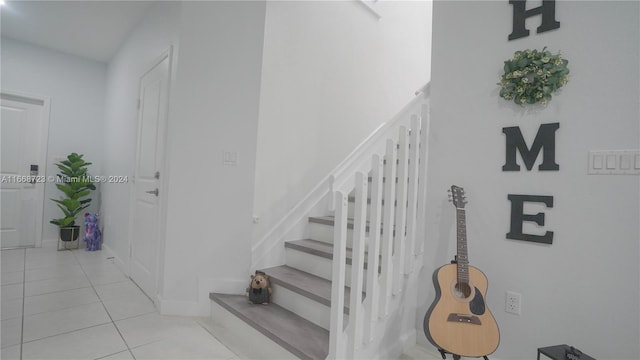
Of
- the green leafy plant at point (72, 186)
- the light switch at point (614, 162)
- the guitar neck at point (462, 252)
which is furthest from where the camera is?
the green leafy plant at point (72, 186)

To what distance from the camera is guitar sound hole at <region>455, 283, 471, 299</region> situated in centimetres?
152

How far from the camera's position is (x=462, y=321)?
144cm

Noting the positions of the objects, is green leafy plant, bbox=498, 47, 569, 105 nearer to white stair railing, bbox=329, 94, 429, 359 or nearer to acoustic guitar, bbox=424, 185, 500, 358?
white stair railing, bbox=329, 94, 429, 359

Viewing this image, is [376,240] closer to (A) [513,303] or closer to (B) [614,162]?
(A) [513,303]

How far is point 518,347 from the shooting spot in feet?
5.24

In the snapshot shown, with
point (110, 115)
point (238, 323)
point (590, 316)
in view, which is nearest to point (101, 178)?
point (110, 115)

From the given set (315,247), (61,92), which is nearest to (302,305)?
(315,247)

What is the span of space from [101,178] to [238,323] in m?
3.79

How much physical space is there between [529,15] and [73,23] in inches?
176

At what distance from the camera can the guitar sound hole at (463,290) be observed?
4.97ft

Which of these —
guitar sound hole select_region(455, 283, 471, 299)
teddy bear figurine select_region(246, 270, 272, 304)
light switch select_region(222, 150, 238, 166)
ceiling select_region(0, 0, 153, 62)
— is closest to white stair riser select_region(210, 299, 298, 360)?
teddy bear figurine select_region(246, 270, 272, 304)

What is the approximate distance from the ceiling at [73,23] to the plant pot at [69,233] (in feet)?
8.11

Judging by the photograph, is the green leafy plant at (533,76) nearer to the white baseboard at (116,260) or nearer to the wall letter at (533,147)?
the wall letter at (533,147)

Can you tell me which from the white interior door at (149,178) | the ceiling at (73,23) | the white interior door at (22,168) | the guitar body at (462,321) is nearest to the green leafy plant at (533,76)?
the guitar body at (462,321)
